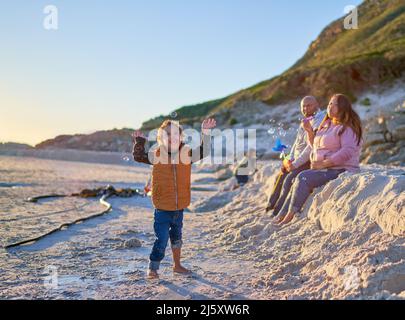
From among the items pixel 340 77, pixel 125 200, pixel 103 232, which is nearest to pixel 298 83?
pixel 340 77

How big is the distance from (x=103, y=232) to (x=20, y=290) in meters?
3.23

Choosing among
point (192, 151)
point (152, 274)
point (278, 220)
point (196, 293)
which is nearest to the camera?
point (196, 293)

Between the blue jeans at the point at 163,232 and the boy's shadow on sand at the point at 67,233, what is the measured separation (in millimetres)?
1901

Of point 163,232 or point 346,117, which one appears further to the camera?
point 346,117

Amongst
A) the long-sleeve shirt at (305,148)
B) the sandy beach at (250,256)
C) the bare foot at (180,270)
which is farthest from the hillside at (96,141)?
the bare foot at (180,270)

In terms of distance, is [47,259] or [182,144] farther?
[47,259]

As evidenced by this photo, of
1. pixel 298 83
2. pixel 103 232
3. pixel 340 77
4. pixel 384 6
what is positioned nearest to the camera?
pixel 103 232

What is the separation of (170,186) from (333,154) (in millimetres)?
2571

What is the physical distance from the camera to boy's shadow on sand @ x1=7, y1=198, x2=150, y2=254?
6292 millimetres

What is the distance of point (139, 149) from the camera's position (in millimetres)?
5391

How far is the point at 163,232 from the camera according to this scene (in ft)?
16.9

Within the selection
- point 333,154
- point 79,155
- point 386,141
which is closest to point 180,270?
point 333,154

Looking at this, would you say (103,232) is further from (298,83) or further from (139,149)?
(298,83)

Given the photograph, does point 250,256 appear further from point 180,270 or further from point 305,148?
point 305,148
